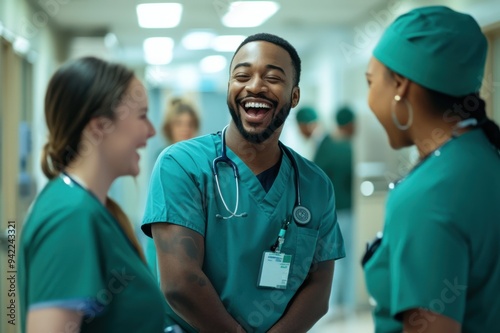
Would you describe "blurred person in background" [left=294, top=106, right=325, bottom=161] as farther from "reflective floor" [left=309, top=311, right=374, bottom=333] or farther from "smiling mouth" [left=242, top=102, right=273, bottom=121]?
"smiling mouth" [left=242, top=102, right=273, bottom=121]

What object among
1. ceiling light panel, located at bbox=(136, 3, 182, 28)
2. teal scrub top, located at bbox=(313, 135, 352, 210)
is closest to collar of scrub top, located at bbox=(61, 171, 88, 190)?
teal scrub top, located at bbox=(313, 135, 352, 210)

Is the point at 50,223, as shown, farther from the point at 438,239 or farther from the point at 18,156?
the point at 18,156

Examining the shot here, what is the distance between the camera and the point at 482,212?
882mm

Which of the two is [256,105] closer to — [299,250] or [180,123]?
[299,250]

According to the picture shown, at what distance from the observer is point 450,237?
0.85m

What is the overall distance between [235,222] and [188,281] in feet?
0.50

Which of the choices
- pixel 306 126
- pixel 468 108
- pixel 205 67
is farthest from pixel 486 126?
pixel 205 67

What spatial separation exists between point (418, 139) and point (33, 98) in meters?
2.34

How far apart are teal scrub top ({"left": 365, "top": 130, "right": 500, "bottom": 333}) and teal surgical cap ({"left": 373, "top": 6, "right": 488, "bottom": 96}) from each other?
0.31ft

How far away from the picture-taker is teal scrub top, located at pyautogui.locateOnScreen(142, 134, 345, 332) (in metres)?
1.15

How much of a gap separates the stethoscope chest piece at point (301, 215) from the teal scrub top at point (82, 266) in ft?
1.38

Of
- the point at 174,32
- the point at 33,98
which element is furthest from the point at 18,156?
the point at 174,32

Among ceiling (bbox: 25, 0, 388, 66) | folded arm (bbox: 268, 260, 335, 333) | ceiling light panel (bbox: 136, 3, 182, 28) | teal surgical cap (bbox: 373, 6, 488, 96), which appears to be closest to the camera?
teal surgical cap (bbox: 373, 6, 488, 96)

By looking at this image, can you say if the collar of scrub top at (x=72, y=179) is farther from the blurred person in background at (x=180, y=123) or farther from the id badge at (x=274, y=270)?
the blurred person in background at (x=180, y=123)
